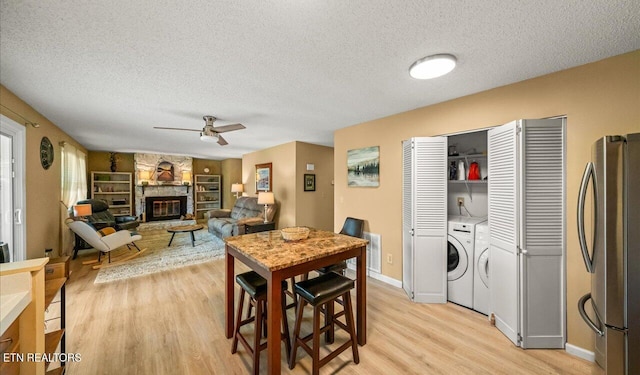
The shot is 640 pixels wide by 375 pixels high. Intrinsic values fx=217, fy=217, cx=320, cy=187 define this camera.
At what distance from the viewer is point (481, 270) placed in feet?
7.84

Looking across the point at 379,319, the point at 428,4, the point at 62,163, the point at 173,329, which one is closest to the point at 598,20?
the point at 428,4

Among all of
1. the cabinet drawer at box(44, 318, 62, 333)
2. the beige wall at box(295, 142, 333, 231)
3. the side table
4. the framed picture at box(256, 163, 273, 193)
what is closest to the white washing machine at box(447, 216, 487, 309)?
the beige wall at box(295, 142, 333, 231)

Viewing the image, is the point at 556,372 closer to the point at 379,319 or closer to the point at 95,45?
the point at 379,319

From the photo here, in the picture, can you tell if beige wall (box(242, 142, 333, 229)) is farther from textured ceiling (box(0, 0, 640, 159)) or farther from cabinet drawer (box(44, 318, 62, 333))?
cabinet drawer (box(44, 318, 62, 333))

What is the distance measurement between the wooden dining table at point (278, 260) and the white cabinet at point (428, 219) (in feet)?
3.45

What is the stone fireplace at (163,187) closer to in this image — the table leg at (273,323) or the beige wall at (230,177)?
the beige wall at (230,177)

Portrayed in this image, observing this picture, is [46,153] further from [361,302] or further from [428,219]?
[428,219]

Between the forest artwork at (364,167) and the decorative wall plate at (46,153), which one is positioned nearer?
the decorative wall plate at (46,153)

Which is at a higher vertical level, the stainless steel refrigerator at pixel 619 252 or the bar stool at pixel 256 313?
the stainless steel refrigerator at pixel 619 252

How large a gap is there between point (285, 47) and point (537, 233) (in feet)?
8.42

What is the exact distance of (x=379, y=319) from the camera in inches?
89.8

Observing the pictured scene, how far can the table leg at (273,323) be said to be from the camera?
54.3 inches

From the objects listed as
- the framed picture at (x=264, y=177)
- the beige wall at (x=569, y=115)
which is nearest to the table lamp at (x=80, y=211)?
the framed picture at (x=264, y=177)

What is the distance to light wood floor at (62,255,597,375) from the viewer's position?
167cm
